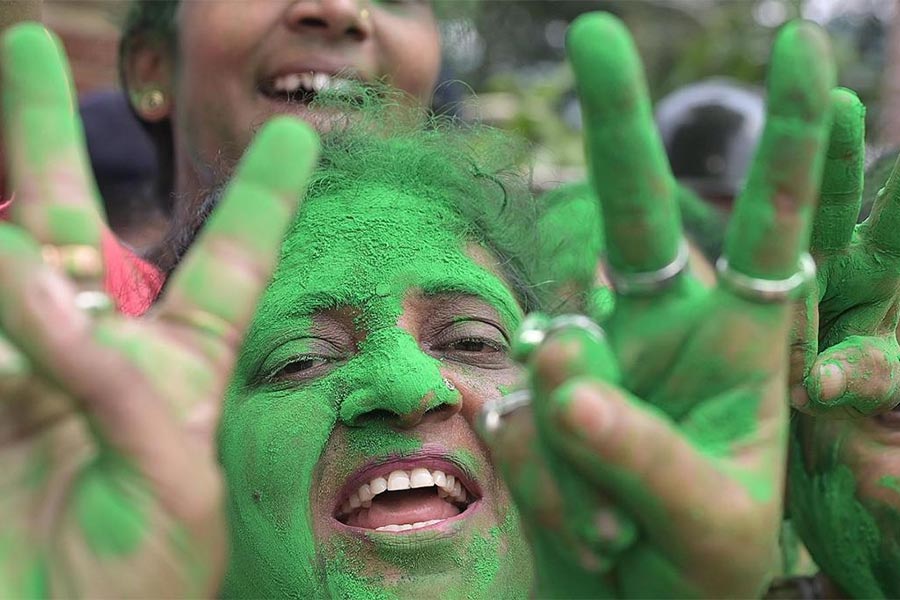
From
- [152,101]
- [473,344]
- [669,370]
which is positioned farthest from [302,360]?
[152,101]

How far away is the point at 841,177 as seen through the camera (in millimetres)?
1531

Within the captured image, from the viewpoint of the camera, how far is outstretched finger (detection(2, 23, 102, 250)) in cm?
104

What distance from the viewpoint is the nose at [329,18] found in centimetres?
229

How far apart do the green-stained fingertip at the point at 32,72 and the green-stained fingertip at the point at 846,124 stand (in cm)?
96

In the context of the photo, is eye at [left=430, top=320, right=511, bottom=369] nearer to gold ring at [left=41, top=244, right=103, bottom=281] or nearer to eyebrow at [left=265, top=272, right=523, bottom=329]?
eyebrow at [left=265, top=272, right=523, bottom=329]

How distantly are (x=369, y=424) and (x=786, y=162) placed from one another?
2.30 feet

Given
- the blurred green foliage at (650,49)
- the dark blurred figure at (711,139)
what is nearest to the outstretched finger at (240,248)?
the blurred green foliage at (650,49)

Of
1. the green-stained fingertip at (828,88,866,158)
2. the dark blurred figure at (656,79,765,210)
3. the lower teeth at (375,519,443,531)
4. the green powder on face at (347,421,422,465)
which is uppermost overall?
the green-stained fingertip at (828,88,866,158)

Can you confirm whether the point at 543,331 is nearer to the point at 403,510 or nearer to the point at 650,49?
the point at 403,510

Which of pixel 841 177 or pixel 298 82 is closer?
pixel 841 177

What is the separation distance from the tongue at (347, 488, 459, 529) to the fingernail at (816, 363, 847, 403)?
0.52 m

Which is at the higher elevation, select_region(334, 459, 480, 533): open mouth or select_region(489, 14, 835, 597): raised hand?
select_region(489, 14, 835, 597): raised hand

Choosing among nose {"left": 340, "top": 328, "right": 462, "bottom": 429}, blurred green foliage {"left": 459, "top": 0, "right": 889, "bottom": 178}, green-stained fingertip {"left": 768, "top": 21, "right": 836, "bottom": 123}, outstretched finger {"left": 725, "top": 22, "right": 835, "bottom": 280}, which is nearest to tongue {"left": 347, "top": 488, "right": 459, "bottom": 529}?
nose {"left": 340, "top": 328, "right": 462, "bottom": 429}

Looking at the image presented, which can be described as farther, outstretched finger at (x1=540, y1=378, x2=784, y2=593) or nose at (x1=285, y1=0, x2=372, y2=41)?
nose at (x1=285, y1=0, x2=372, y2=41)
